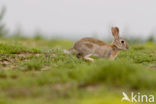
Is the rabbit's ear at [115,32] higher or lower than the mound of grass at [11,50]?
higher

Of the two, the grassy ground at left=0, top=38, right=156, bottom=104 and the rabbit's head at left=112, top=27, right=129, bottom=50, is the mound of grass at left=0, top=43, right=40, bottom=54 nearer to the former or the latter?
the rabbit's head at left=112, top=27, right=129, bottom=50

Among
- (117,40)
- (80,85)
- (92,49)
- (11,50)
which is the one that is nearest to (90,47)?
(92,49)

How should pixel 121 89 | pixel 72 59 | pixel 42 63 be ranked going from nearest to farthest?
pixel 121 89 → pixel 42 63 → pixel 72 59

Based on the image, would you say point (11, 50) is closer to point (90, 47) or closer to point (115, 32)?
point (90, 47)

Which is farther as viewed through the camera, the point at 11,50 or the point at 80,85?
the point at 11,50

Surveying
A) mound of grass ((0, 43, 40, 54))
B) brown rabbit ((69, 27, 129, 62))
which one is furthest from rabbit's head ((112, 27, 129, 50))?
mound of grass ((0, 43, 40, 54))

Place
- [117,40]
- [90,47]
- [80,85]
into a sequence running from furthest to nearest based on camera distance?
[117,40], [90,47], [80,85]

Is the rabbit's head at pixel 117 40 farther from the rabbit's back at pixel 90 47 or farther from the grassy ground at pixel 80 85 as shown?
the grassy ground at pixel 80 85

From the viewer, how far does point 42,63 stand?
8.96 metres

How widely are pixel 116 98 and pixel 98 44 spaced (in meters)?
4.67

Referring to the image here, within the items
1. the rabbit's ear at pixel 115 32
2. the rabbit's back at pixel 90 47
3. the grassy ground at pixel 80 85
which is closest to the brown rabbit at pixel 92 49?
the rabbit's back at pixel 90 47

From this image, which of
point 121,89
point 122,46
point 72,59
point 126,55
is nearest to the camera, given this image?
point 121,89

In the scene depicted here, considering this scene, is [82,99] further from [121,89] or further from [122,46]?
[122,46]

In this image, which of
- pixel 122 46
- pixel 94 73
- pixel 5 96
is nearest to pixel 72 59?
pixel 122 46
